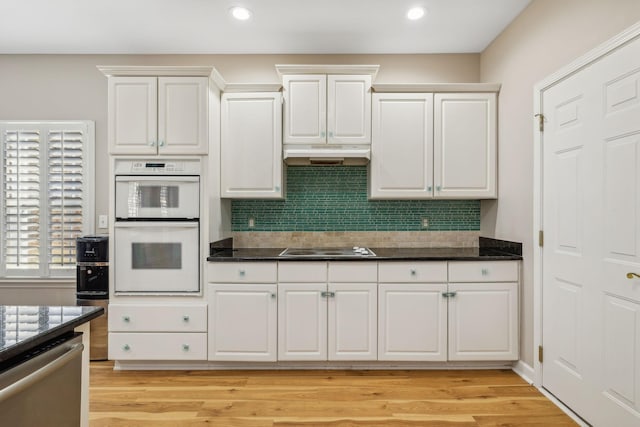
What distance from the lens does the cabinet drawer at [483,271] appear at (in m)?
2.84

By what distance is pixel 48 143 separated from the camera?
11.2ft

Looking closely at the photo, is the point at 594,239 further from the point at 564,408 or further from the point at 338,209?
the point at 338,209

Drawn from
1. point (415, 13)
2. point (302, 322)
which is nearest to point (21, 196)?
point (302, 322)

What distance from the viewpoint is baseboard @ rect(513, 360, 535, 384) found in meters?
2.69

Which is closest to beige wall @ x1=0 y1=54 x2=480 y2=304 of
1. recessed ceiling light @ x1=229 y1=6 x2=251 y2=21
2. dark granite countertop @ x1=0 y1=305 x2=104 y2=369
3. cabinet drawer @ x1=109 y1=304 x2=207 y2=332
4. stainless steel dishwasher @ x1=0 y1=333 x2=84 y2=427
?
recessed ceiling light @ x1=229 y1=6 x2=251 y2=21

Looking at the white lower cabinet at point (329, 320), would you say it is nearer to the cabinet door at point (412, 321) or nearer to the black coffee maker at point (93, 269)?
the cabinet door at point (412, 321)

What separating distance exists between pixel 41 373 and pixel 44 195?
2.93m

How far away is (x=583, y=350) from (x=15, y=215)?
444 centimetres

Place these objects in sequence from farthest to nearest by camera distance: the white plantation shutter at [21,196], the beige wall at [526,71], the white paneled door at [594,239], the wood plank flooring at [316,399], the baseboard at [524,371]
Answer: the white plantation shutter at [21,196], the baseboard at [524,371], the wood plank flooring at [316,399], the beige wall at [526,71], the white paneled door at [594,239]

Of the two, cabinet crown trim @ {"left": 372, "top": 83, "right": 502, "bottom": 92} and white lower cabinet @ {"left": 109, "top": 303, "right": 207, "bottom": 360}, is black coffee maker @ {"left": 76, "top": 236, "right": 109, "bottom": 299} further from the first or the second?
cabinet crown trim @ {"left": 372, "top": 83, "right": 502, "bottom": 92}

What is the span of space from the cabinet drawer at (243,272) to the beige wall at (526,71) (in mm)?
1853

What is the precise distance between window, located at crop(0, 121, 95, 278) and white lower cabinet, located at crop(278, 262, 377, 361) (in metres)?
2.04

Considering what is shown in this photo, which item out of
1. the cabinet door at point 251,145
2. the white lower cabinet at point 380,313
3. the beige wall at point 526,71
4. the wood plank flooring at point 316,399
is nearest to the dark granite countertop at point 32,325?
the wood plank flooring at point 316,399

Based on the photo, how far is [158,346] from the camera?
289cm
